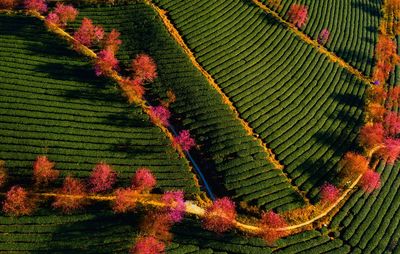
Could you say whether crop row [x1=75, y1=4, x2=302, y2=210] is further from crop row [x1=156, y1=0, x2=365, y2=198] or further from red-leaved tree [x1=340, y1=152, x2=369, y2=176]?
red-leaved tree [x1=340, y1=152, x2=369, y2=176]

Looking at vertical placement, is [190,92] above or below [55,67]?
below

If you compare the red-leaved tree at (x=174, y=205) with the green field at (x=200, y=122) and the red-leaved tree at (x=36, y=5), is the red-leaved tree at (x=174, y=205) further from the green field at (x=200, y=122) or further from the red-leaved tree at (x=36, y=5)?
the red-leaved tree at (x=36, y=5)

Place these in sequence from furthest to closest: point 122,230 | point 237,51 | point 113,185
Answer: point 237,51 → point 113,185 → point 122,230

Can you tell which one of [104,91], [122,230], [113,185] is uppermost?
[104,91]

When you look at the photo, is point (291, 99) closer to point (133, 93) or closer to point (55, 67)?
point (133, 93)

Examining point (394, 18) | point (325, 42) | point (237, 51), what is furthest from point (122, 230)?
point (394, 18)

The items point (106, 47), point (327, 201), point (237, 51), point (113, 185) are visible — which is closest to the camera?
point (113, 185)

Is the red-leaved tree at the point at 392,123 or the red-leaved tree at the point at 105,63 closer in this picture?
the red-leaved tree at the point at 105,63

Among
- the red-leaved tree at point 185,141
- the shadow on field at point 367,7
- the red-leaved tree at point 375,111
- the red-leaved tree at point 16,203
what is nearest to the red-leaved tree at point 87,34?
the red-leaved tree at point 185,141
